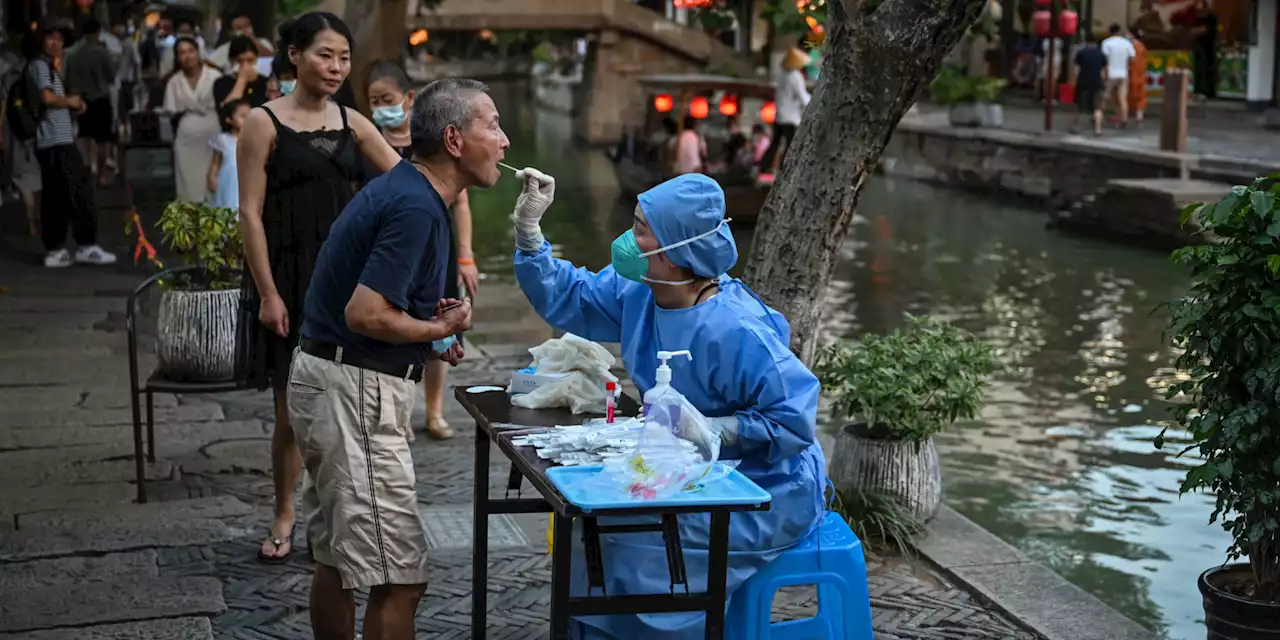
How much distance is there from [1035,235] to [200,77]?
1126 centimetres

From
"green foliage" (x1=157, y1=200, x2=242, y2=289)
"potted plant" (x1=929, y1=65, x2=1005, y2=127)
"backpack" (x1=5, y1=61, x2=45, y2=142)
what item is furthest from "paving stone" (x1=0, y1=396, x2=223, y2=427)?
"potted plant" (x1=929, y1=65, x2=1005, y2=127)

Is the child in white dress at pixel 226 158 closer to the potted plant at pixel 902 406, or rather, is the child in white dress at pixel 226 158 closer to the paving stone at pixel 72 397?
the paving stone at pixel 72 397

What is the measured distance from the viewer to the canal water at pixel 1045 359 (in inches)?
282

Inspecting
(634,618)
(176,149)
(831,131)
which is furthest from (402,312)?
(176,149)

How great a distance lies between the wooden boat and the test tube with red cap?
50.2ft

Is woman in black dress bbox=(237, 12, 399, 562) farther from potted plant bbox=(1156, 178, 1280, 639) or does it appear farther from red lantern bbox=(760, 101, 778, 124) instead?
red lantern bbox=(760, 101, 778, 124)

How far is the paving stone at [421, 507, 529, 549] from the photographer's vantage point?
20.3 feet

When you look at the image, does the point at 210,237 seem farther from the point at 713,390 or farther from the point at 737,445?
the point at 737,445

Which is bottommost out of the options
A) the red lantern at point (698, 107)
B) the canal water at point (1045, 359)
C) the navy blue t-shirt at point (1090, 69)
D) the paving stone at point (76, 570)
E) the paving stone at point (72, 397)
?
the canal water at point (1045, 359)

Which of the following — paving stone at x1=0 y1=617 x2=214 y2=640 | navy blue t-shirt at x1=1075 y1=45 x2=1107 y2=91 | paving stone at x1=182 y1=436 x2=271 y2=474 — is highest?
navy blue t-shirt at x1=1075 y1=45 x2=1107 y2=91

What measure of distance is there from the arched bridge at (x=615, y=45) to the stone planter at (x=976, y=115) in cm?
715

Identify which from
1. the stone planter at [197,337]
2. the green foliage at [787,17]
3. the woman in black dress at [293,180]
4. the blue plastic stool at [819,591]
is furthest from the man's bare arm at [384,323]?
the green foliage at [787,17]

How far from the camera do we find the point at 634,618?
425 centimetres

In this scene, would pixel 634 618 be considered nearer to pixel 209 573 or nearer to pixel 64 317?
pixel 209 573
